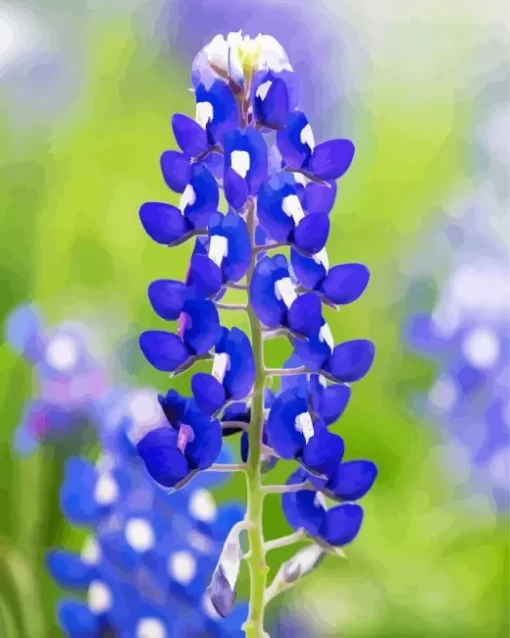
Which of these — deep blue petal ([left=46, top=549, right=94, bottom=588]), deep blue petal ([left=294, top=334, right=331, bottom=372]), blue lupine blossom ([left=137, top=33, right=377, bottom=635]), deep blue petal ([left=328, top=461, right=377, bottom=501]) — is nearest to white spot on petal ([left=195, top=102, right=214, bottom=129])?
blue lupine blossom ([left=137, top=33, right=377, bottom=635])

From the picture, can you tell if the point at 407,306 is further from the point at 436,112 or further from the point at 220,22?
the point at 220,22

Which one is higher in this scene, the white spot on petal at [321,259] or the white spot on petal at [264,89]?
the white spot on petal at [264,89]

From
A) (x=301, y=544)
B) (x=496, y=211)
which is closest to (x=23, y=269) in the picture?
(x=301, y=544)

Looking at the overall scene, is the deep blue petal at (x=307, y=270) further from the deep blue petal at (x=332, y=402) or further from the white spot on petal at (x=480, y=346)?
the white spot on petal at (x=480, y=346)

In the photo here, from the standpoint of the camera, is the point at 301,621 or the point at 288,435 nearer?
the point at 288,435

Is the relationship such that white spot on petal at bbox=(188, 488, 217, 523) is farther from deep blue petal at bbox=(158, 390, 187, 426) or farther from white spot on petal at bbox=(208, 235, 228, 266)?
white spot on petal at bbox=(208, 235, 228, 266)

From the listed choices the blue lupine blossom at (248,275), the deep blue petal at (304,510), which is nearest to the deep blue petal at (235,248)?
the blue lupine blossom at (248,275)
